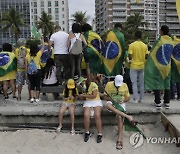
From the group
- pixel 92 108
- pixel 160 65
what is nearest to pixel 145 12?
pixel 160 65

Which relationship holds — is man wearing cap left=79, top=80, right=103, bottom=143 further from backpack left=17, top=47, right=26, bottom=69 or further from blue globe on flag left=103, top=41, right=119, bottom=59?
backpack left=17, top=47, right=26, bottom=69

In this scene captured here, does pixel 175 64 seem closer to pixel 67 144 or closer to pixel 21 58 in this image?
pixel 67 144

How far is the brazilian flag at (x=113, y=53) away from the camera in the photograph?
7.19 m

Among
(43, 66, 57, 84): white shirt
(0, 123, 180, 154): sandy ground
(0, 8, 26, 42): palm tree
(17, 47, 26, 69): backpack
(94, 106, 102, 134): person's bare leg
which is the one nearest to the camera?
(0, 123, 180, 154): sandy ground

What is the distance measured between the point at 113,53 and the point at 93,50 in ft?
1.65

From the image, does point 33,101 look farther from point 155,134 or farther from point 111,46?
point 155,134

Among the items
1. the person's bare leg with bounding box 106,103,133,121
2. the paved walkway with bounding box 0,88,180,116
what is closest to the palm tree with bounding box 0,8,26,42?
the paved walkway with bounding box 0,88,180,116

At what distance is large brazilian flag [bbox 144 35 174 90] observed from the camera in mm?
6371

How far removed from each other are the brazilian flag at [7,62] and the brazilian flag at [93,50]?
179cm

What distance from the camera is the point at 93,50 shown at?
741 centimetres

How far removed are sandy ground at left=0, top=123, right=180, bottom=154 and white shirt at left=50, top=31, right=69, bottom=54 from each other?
209 centimetres

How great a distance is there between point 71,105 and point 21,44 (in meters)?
2.42

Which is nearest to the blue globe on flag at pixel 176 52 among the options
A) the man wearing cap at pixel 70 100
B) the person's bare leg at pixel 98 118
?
the person's bare leg at pixel 98 118

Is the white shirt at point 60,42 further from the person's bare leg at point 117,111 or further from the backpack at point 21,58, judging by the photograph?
the person's bare leg at point 117,111
